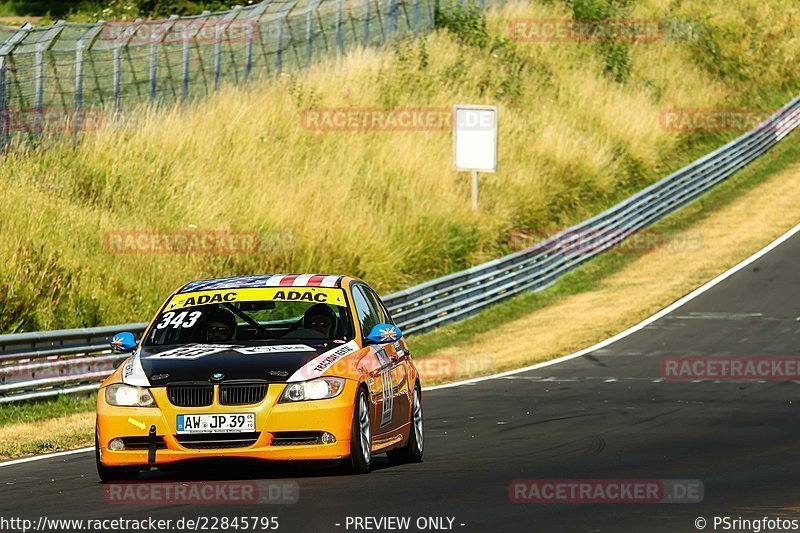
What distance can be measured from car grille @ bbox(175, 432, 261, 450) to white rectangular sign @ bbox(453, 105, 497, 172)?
24819 mm

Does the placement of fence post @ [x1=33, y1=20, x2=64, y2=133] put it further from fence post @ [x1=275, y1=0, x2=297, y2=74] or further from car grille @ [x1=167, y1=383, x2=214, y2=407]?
car grille @ [x1=167, y1=383, x2=214, y2=407]

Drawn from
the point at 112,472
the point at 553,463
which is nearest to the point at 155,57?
the point at 553,463

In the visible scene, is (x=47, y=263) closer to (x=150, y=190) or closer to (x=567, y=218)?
(x=150, y=190)

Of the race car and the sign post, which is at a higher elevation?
the race car

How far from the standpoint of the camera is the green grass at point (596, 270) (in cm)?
2742

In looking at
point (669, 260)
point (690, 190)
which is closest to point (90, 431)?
point (669, 260)

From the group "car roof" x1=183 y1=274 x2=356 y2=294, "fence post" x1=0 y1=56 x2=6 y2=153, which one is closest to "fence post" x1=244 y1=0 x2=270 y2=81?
"fence post" x1=0 y1=56 x2=6 y2=153

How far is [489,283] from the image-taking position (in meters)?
29.8

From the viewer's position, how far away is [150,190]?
92.7 feet

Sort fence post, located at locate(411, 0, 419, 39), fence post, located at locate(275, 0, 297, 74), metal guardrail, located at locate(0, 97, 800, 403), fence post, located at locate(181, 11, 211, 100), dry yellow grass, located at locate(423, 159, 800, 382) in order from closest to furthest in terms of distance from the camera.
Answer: metal guardrail, located at locate(0, 97, 800, 403) → dry yellow grass, located at locate(423, 159, 800, 382) → fence post, located at locate(181, 11, 211, 100) → fence post, located at locate(275, 0, 297, 74) → fence post, located at locate(411, 0, 419, 39)

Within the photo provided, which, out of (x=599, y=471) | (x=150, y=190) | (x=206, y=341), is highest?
(x=206, y=341)

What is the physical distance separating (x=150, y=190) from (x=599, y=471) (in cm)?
1917

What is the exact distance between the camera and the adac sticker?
36.2 feet

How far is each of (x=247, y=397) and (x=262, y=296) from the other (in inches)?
56.8
